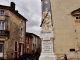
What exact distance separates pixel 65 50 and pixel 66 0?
6.90 metres

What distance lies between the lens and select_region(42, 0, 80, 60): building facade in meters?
15.8

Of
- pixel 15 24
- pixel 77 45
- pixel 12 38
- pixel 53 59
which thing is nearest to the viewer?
pixel 53 59

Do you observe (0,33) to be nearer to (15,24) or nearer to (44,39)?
(15,24)

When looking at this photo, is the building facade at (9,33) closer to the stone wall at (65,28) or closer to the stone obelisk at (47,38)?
the stone wall at (65,28)

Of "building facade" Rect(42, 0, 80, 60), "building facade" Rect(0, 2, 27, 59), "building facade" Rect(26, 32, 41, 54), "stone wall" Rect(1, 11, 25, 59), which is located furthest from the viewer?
"building facade" Rect(26, 32, 41, 54)

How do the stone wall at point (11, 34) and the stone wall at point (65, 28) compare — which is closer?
the stone wall at point (65, 28)

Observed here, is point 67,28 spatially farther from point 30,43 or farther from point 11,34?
point 30,43

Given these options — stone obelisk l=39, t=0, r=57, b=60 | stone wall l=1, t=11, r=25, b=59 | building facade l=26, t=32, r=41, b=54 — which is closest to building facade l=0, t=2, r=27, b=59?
stone wall l=1, t=11, r=25, b=59

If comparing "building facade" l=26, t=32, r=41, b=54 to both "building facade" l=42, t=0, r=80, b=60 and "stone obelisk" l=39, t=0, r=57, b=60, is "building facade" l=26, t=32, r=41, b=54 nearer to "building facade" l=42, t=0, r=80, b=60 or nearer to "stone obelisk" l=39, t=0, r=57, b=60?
"building facade" l=42, t=0, r=80, b=60

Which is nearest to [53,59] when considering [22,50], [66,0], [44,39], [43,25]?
[44,39]

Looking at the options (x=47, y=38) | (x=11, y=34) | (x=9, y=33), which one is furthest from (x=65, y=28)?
(x=11, y=34)

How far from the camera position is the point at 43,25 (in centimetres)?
1005

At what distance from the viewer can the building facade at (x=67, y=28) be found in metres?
15.8

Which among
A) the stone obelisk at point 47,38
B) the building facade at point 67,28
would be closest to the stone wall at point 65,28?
the building facade at point 67,28
